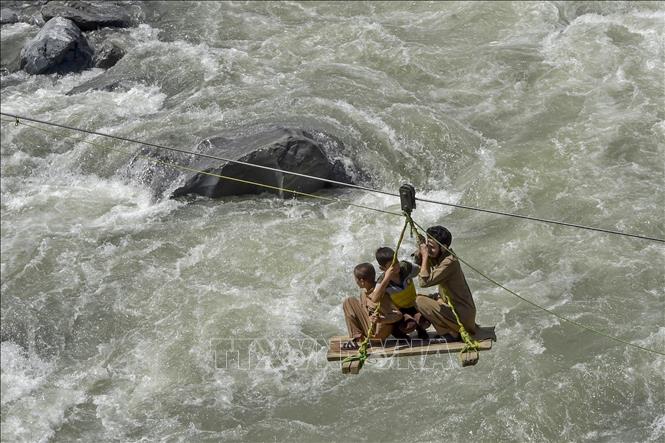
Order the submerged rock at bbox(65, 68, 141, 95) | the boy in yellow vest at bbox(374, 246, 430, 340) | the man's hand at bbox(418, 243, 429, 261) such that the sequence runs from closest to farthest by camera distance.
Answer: the man's hand at bbox(418, 243, 429, 261), the boy in yellow vest at bbox(374, 246, 430, 340), the submerged rock at bbox(65, 68, 141, 95)

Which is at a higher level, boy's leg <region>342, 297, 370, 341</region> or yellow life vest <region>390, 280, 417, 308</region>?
yellow life vest <region>390, 280, 417, 308</region>

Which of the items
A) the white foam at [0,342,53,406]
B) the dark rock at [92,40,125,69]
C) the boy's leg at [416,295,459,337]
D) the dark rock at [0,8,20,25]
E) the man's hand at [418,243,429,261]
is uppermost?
the man's hand at [418,243,429,261]

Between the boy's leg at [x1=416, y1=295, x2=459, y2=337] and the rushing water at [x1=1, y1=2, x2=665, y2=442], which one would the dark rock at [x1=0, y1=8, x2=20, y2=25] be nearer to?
the rushing water at [x1=1, y1=2, x2=665, y2=442]

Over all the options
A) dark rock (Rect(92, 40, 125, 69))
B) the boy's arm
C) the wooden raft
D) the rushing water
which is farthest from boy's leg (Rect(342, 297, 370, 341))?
dark rock (Rect(92, 40, 125, 69))

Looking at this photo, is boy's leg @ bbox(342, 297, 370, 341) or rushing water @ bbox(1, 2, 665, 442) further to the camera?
rushing water @ bbox(1, 2, 665, 442)

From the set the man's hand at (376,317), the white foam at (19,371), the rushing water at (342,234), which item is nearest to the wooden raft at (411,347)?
the man's hand at (376,317)

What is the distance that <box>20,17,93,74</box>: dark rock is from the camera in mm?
16078

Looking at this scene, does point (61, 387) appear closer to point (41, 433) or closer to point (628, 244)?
point (41, 433)

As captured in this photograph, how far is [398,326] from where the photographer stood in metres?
7.32

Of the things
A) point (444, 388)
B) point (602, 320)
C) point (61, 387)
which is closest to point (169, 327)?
point (61, 387)

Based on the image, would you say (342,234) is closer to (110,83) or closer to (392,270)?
(392,270)

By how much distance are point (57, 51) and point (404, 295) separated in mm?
11258

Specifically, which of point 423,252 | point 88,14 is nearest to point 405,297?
point 423,252

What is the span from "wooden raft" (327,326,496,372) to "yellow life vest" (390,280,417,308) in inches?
12.0
